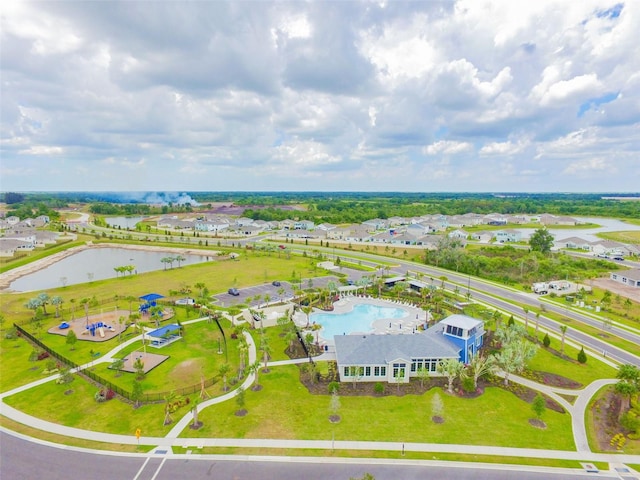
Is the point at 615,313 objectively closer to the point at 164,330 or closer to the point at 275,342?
the point at 275,342

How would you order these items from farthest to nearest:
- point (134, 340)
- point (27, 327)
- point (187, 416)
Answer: point (27, 327) → point (134, 340) → point (187, 416)

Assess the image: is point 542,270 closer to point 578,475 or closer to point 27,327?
point 578,475

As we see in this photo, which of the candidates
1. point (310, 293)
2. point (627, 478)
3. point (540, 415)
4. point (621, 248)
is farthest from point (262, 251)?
point (621, 248)

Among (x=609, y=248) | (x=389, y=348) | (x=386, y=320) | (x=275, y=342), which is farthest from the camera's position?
(x=609, y=248)

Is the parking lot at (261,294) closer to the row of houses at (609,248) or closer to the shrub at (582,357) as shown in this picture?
the shrub at (582,357)

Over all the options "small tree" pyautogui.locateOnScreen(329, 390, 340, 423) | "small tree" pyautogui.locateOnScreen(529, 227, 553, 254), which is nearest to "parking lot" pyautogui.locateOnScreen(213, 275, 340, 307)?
"small tree" pyautogui.locateOnScreen(329, 390, 340, 423)

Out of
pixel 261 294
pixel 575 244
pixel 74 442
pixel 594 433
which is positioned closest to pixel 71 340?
pixel 74 442

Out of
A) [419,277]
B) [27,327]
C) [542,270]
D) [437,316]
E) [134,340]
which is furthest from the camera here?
[542,270]
